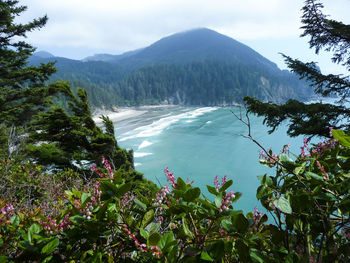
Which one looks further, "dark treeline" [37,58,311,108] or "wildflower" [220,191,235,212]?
"dark treeline" [37,58,311,108]

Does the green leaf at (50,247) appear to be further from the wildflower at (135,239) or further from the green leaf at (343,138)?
the green leaf at (343,138)

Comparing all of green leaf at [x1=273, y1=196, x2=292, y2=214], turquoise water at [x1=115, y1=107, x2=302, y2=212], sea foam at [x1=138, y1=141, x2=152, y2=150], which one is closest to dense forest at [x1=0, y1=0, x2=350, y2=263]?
green leaf at [x1=273, y1=196, x2=292, y2=214]

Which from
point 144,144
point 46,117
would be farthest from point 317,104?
point 144,144

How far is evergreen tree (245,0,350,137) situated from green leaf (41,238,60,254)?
5.27 m

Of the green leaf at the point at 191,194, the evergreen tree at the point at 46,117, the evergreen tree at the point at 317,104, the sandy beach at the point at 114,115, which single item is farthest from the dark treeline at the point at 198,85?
the green leaf at the point at 191,194

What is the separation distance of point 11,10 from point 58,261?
11760 millimetres

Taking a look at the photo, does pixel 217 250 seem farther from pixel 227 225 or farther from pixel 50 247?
pixel 50 247

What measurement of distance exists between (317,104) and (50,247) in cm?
701

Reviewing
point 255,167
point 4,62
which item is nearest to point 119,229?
point 4,62

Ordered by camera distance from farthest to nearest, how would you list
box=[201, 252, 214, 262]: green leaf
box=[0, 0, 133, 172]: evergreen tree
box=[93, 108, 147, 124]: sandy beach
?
box=[93, 108, 147, 124]: sandy beach, box=[0, 0, 133, 172]: evergreen tree, box=[201, 252, 214, 262]: green leaf

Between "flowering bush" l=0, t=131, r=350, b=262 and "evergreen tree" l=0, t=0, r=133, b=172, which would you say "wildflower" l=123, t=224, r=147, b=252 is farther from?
"evergreen tree" l=0, t=0, r=133, b=172

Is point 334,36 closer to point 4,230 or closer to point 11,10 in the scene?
point 4,230

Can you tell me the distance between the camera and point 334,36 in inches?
257

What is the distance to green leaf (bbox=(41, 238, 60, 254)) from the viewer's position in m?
0.75
